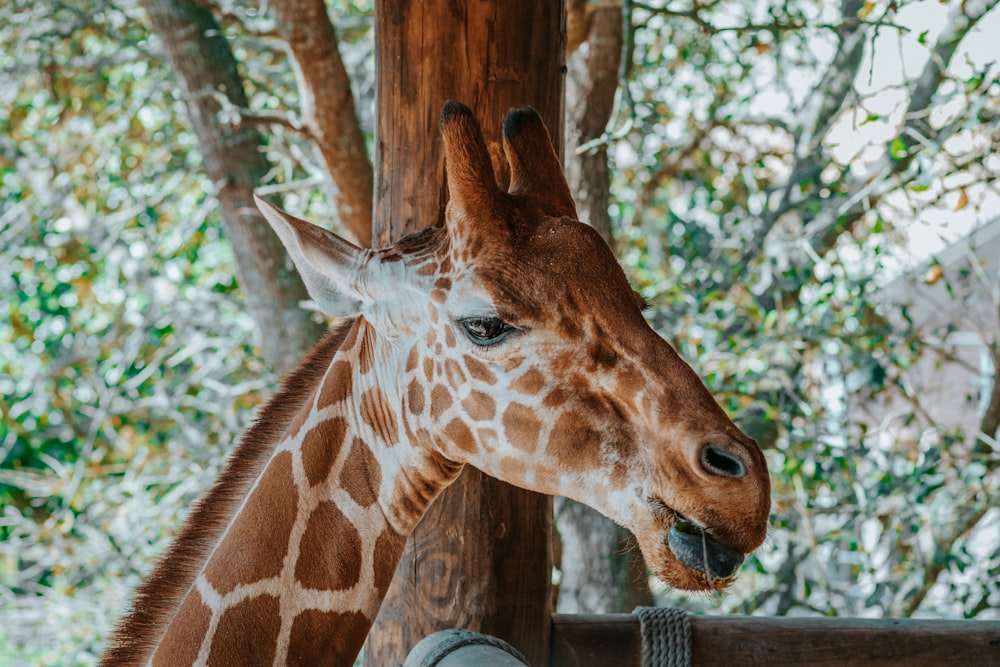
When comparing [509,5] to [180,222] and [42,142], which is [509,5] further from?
[42,142]

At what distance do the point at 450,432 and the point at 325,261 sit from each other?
0.42m

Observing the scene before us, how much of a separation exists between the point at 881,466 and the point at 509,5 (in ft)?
11.5

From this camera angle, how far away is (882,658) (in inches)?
87.9

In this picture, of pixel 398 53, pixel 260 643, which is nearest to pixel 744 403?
pixel 398 53

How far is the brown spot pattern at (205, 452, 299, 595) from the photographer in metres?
1.74

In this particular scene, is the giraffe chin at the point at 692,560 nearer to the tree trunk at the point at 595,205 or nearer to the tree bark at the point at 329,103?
the tree trunk at the point at 595,205

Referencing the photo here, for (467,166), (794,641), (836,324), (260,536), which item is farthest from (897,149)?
(260,536)

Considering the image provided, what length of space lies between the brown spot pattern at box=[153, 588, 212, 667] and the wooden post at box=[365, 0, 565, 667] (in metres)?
0.43

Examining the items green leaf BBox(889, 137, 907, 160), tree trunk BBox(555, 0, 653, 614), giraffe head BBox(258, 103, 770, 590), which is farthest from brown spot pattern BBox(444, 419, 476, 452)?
green leaf BBox(889, 137, 907, 160)

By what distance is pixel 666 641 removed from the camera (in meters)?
2.09

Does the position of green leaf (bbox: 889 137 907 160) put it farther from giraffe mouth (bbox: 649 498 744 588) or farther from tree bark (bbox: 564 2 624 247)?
giraffe mouth (bbox: 649 498 744 588)

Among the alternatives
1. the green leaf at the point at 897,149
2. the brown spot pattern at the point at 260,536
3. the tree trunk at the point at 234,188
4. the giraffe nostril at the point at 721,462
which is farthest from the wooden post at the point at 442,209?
the green leaf at the point at 897,149

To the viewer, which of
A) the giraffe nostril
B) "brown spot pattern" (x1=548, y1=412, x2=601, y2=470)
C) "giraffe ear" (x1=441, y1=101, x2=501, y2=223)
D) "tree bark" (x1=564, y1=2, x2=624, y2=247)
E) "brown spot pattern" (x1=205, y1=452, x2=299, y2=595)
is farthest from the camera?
"tree bark" (x1=564, y1=2, x2=624, y2=247)

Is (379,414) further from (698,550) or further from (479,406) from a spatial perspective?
(698,550)
